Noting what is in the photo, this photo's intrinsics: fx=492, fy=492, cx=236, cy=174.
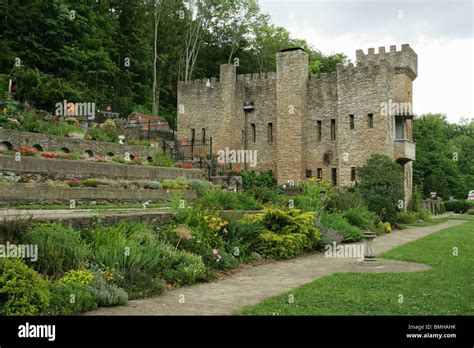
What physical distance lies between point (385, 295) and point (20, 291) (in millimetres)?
5710

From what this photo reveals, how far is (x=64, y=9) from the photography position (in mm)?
31969

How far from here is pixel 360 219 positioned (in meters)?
20.3

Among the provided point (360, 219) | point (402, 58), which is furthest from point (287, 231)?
point (402, 58)

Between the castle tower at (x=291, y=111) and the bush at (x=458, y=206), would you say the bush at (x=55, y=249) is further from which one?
the bush at (x=458, y=206)

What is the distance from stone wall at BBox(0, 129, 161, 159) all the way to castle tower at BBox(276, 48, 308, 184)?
36.7 ft

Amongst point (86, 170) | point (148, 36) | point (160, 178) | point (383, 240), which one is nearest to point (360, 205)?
point (383, 240)

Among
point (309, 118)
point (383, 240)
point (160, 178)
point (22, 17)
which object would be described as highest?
point (22, 17)

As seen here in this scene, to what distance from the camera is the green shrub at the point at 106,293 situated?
7.62 m

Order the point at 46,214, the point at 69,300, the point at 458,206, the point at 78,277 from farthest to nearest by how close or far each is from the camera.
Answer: the point at 458,206, the point at 46,214, the point at 78,277, the point at 69,300

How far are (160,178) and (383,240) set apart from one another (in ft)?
31.6

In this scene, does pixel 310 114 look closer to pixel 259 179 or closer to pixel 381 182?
pixel 259 179

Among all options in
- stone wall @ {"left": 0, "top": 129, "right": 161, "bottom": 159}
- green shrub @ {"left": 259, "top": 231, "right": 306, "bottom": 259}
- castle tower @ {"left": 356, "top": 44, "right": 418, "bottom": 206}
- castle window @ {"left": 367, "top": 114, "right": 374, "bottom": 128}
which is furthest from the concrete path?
castle tower @ {"left": 356, "top": 44, "right": 418, "bottom": 206}

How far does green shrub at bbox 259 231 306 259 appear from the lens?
13.5 meters
